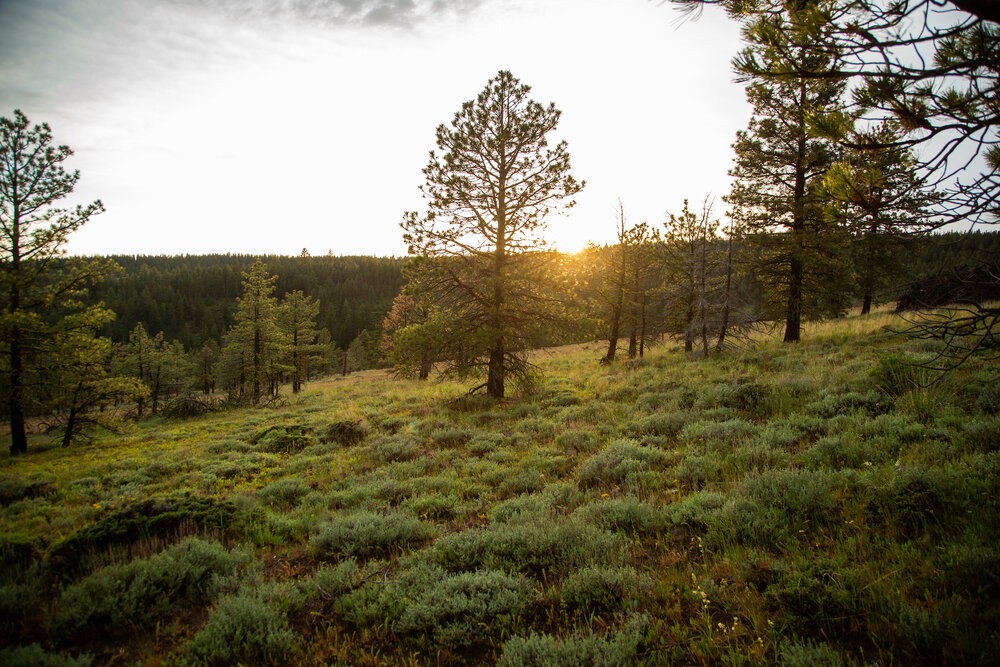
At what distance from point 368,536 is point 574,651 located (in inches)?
129

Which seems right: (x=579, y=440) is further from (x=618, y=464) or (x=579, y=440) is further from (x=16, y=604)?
(x=16, y=604)

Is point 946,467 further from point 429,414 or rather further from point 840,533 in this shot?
point 429,414

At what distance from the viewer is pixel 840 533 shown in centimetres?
404

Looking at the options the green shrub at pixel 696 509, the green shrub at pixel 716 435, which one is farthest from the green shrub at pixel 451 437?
the green shrub at pixel 696 509

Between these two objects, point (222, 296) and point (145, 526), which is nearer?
point (145, 526)

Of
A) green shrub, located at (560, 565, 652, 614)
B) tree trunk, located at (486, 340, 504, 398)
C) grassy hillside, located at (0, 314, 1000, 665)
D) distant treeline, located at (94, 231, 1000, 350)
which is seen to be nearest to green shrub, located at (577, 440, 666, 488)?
grassy hillside, located at (0, 314, 1000, 665)

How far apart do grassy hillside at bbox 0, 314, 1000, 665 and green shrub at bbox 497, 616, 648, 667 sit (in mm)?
20

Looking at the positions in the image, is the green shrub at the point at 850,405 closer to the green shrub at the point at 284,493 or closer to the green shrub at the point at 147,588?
the green shrub at the point at 147,588

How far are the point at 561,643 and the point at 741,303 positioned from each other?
63.6ft

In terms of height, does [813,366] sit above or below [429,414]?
above

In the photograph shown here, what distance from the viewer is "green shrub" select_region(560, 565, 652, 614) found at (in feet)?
12.1

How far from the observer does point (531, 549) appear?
4570 millimetres

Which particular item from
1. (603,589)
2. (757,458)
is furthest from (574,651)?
(757,458)

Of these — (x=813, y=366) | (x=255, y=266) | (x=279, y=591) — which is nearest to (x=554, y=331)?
(x=813, y=366)
